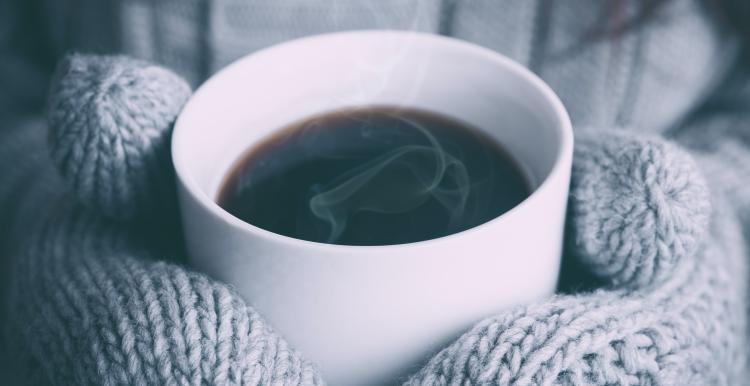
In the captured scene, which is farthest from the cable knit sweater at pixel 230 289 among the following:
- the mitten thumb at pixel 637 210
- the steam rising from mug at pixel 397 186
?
the steam rising from mug at pixel 397 186

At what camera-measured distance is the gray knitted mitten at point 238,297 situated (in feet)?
1.60

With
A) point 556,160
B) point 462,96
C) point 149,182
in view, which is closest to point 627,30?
point 462,96

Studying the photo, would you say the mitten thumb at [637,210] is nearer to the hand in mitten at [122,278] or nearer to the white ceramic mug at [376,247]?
the white ceramic mug at [376,247]

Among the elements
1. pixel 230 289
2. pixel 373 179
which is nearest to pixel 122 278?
pixel 230 289

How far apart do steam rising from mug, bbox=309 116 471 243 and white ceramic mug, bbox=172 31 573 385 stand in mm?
56

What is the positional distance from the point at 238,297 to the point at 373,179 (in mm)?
190

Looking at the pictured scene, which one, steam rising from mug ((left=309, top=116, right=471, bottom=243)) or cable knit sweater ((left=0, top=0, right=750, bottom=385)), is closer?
cable knit sweater ((left=0, top=0, right=750, bottom=385))

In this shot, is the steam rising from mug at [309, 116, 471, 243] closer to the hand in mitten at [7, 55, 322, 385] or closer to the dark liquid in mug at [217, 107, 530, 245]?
the dark liquid in mug at [217, 107, 530, 245]

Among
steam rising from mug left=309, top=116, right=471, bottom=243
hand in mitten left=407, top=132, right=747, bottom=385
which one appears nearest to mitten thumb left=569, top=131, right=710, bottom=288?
hand in mitten left=407, top=132, right=747, bottom=385

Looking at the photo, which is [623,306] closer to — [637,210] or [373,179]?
[637,210]

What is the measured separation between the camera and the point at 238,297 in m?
0.50

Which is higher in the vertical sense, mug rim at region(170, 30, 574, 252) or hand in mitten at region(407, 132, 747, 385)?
mug rim at region(170, 30, 574, 252)

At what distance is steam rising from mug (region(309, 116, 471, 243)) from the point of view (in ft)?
1.99

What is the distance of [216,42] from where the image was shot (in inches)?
38.3
